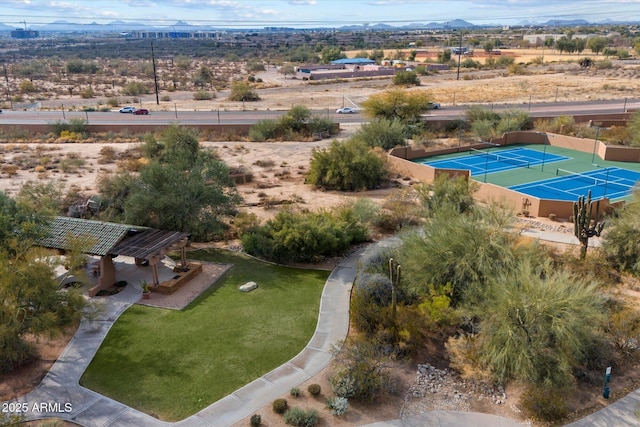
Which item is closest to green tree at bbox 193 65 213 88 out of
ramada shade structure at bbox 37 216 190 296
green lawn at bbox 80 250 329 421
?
ramada shade structure at bbox 37 216 190 296

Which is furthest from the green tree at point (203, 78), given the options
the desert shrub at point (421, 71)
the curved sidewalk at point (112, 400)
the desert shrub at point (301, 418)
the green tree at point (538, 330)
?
the desert shrub at point (301, 418)

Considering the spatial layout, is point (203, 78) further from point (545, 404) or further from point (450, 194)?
point (545, 404)

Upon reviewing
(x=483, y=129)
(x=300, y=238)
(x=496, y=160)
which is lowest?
(x=496, y=160)

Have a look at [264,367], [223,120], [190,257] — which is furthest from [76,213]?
[223,120]

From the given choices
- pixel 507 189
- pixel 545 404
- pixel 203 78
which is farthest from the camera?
pixel 203 78

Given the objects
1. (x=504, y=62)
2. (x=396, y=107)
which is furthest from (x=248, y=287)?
(x=504, y=62)

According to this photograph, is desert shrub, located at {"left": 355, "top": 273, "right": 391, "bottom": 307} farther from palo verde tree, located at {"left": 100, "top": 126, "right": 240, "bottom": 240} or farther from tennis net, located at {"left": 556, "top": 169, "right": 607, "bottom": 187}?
tennis net, located at {"left": 556, "top": 169, "right": 607, "bottom": 187}
